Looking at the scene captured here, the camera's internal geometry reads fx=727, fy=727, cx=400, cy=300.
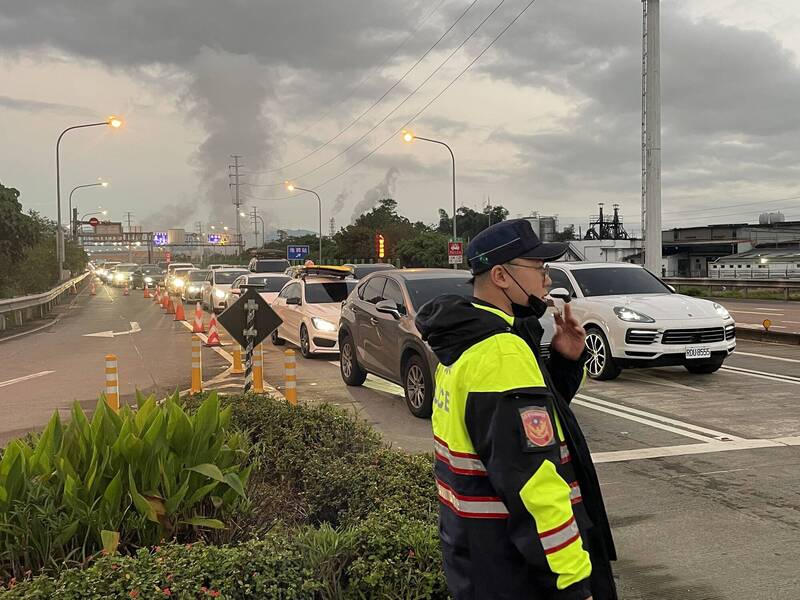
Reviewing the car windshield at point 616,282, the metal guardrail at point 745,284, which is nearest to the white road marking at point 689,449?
the car windshield at point 616,282

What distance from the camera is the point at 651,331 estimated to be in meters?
9.94

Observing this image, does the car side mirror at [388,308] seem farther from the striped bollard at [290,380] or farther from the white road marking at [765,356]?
the white road marking at [765,356]

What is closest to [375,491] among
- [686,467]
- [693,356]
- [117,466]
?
[117,466]

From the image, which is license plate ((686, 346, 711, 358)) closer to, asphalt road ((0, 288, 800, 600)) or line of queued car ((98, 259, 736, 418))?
line of queued car ((98, 259, 736, 418))

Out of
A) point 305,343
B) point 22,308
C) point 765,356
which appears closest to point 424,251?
point 22,308

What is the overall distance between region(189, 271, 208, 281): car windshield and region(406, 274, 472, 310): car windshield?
23.5 m

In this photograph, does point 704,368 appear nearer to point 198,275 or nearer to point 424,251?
point 198,275

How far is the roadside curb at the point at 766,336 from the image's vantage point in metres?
14.8

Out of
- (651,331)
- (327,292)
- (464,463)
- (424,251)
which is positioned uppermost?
(424,251)

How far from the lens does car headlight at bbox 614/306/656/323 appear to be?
10031mm

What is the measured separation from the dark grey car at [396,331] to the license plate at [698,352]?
8.11ft

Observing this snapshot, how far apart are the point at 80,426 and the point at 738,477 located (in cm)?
492

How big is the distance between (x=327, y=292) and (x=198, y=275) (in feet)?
61.7

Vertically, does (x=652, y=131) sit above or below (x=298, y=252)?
above
